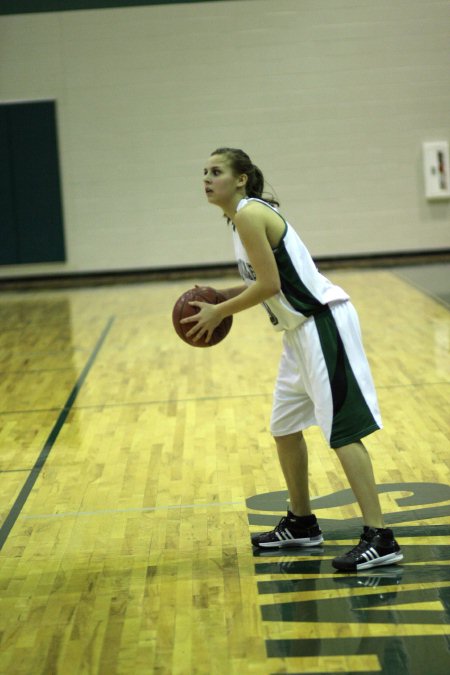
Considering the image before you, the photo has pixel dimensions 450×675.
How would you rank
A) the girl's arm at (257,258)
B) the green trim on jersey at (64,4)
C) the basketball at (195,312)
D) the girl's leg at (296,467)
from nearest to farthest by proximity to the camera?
1. the girl's arm at (257,258)
2. the basketball at (195,312)
3. the girl's leg at (296,467)
4. the green trim on jersey at (64,4)

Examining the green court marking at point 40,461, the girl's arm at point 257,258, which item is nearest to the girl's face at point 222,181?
the girl's arm at point 257,258

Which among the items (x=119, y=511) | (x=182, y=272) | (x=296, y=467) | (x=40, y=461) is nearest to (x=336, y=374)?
(x=296, y=467)

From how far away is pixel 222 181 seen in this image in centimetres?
349

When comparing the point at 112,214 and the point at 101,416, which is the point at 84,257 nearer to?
the point at 112,214

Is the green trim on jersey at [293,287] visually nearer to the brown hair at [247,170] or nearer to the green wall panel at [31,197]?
the brown hair at [247,170]

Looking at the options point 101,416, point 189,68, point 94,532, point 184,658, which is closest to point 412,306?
point 101,416

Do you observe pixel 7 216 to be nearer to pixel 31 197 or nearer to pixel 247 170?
pixel 31 197

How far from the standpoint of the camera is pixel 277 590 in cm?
325

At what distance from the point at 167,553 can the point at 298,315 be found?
106cm

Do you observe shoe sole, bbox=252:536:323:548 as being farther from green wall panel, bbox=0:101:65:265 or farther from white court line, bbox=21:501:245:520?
green wall panel, bbox=0:101:65:265

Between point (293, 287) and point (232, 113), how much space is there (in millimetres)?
10629

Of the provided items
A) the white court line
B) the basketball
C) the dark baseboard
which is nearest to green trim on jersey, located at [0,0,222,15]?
the dark baseboard

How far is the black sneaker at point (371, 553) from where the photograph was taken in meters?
3.36

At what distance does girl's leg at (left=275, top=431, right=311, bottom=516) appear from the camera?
365 centimetres
